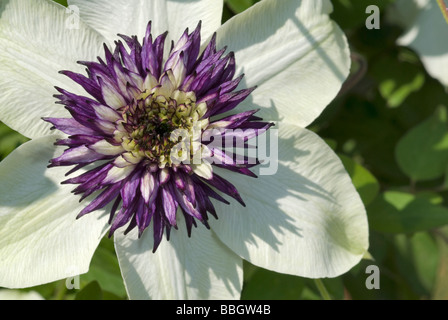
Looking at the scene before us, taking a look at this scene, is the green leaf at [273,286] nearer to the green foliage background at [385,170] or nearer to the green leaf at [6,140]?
the green foliage background at [385,170]

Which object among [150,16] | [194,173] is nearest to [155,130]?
[194,173]

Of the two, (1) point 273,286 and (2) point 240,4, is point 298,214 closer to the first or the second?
(1) point 273,286

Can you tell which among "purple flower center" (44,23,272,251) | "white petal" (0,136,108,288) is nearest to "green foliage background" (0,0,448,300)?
"white petal" (0,136,108,288)

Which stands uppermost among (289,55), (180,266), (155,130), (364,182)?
(289,55)

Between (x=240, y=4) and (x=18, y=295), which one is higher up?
(x=240, y=4)

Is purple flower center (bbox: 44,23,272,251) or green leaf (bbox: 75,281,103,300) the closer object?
purple flower center (bbox: 44,23,272,251)

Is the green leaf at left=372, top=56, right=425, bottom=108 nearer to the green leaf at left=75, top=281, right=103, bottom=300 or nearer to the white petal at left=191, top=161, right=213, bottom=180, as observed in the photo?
the white petal at left=191, top=161, right=213, bottom=180
